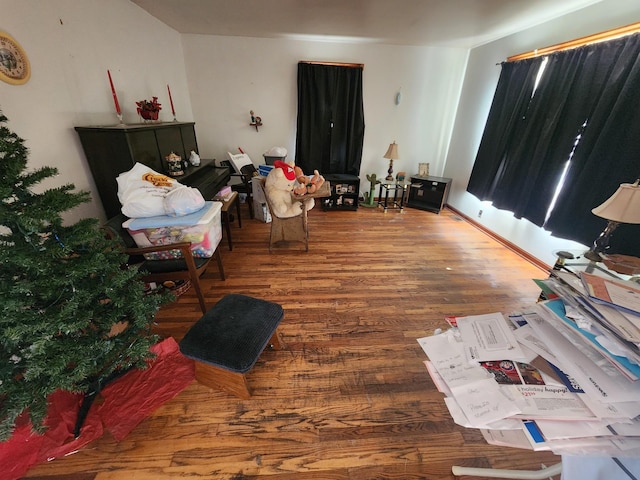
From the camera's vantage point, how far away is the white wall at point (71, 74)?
142cm

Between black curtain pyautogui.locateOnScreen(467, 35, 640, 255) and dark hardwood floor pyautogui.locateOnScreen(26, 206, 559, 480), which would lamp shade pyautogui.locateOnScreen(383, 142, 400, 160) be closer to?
black curtain pyautogui.locateOnScreen(467, 35, 640, 255)

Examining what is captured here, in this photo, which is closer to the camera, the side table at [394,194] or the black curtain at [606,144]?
the black curtain at [606,144]

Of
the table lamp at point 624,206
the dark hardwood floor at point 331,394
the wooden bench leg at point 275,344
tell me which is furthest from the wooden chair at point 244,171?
the table lamp at point 624,206

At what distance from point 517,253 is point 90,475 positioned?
12.5 ft

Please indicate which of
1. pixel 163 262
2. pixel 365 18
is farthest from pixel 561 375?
pixel 365 18

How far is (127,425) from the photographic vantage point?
1.21m

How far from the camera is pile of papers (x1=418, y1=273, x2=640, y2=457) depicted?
59cm

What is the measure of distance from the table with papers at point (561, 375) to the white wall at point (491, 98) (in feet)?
6.76

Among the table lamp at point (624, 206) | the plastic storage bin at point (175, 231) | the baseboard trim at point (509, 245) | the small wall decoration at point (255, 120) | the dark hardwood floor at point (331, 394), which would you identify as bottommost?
the dark hardwood floor at point (331, 394)

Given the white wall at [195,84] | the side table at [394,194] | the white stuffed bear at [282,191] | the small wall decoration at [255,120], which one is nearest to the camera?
the white wall at [195,84]

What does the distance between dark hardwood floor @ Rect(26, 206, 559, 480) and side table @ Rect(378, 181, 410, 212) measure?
1.72 meters

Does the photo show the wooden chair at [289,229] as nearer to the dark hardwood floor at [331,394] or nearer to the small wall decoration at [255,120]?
the dark hardwood floor at [331,394]

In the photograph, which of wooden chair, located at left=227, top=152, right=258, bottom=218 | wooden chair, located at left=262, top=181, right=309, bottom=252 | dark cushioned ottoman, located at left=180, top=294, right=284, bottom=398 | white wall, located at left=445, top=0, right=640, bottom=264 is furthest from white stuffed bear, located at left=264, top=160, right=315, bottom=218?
white wall, located at left=445, top=0, right=640, bottom=264

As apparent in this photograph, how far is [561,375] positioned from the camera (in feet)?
2.27
